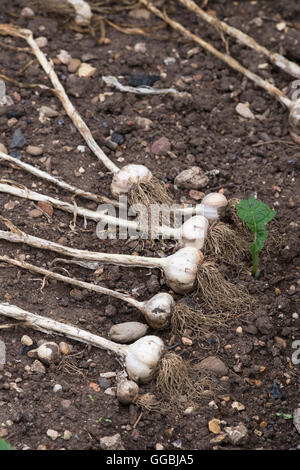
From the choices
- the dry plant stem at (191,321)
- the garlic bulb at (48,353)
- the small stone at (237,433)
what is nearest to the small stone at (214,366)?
the dry plant stem at (191,321)

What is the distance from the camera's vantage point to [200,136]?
3.35 meters

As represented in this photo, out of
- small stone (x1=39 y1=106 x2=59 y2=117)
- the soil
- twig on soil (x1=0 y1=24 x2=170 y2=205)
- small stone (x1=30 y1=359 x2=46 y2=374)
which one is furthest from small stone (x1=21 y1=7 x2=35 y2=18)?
small stone (x1=30 y1=359 x2=46 y2=374)

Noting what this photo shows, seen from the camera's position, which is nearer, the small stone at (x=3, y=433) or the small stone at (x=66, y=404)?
the small stone at (x=3, y=433)

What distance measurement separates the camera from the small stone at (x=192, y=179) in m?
3.12

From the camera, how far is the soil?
2393 mm

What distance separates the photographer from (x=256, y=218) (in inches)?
108

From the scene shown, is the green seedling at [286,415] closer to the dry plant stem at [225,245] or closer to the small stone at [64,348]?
the dry plant stem at [225,245]

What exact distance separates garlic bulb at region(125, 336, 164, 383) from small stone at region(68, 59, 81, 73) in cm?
175

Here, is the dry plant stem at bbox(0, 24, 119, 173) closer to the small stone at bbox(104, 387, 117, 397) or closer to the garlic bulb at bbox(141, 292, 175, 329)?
the garlic bulb at bbox(141, 292, 175, 329)

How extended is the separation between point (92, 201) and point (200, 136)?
67 cm

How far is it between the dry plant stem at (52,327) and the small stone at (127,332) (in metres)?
0.06

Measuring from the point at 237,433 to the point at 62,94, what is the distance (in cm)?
192

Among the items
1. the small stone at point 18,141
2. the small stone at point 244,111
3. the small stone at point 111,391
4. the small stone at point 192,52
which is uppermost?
the small stone at point 192,52

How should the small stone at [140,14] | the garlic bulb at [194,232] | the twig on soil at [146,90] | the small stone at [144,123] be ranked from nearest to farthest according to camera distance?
1. the garlic bulb at [194,232]
2. the small stone at [144,123]
3. the twig on soil at [146,90]
4. the small stone at [140,14]
